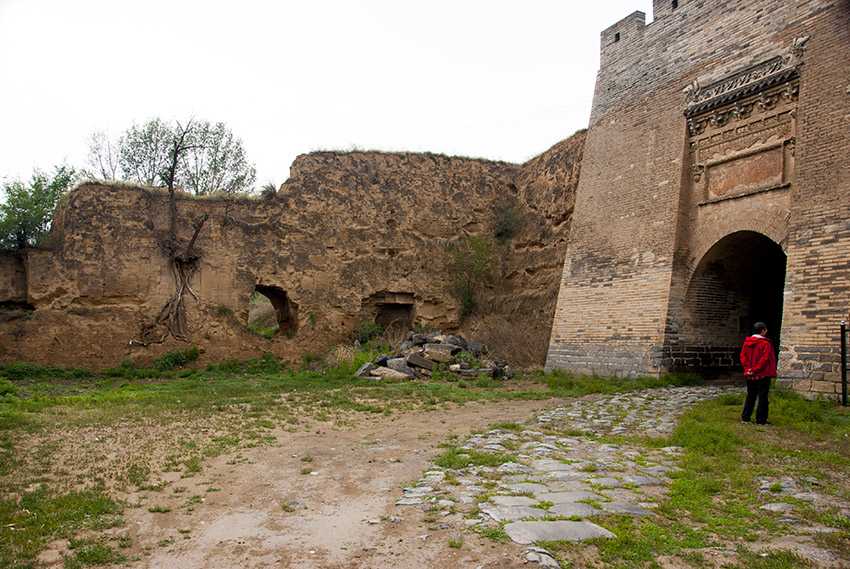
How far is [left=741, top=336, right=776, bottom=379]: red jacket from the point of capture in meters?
7.21

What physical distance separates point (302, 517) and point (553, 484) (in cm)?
206

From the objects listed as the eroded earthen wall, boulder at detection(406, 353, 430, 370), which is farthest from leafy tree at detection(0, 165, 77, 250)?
boulder at detection(406, 353, 430, 370)

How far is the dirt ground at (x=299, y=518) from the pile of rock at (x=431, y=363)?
23.2 ft

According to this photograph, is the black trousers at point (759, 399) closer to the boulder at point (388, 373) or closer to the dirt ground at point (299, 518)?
the dirt ground at point (299, 518)

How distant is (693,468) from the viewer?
543cm

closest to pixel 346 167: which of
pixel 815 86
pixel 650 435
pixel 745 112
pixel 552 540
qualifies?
pixel 745 112

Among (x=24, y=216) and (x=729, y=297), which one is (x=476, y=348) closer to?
(x=729, y=297)

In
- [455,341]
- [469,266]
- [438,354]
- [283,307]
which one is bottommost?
[438,354]

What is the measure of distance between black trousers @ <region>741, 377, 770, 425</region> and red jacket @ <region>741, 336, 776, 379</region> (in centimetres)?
13

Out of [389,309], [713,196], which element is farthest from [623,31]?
[389,309]

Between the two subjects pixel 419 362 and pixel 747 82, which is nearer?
pixel 747 82

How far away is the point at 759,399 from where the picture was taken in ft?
24.0

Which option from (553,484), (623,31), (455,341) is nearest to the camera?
(553,484)

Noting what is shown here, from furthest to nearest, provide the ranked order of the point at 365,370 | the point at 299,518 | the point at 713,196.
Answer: the point at 365,370 → the point at 713,196 → the point at 299,518
